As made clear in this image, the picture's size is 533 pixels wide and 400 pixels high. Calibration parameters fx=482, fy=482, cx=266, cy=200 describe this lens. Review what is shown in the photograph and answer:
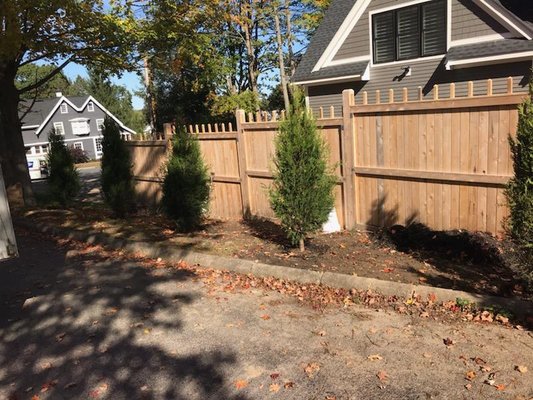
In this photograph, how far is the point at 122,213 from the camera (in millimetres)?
12125

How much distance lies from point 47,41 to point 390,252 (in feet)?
34.6

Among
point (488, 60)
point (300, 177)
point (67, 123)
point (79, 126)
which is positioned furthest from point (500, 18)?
point (67, 123)

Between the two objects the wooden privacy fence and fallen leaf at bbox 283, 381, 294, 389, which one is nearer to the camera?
fallen leaf at bbox 283, 381, 294, 389

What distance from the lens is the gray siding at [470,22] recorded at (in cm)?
1249

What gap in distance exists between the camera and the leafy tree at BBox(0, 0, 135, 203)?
34.9ft

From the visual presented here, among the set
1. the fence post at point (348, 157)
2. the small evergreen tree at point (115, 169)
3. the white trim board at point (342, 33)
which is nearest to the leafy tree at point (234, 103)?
the white trim board at point (342, 33)

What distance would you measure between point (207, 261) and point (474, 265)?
3671mm

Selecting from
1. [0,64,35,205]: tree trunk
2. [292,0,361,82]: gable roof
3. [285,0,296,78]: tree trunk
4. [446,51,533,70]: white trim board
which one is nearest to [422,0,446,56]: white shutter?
[446,51,533,70]: white trim board

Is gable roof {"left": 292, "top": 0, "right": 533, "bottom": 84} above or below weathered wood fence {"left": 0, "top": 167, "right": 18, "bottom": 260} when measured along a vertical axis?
above

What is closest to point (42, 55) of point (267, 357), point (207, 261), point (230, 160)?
point (230, 160)

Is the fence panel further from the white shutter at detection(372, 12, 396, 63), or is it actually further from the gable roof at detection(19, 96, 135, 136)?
the gable roof at detection(19, 96, 135, 136)

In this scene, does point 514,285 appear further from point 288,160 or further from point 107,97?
point 107,97

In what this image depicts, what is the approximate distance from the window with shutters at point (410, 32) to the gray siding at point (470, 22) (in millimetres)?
330

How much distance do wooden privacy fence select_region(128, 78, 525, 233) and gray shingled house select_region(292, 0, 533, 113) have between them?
19.7 ft
